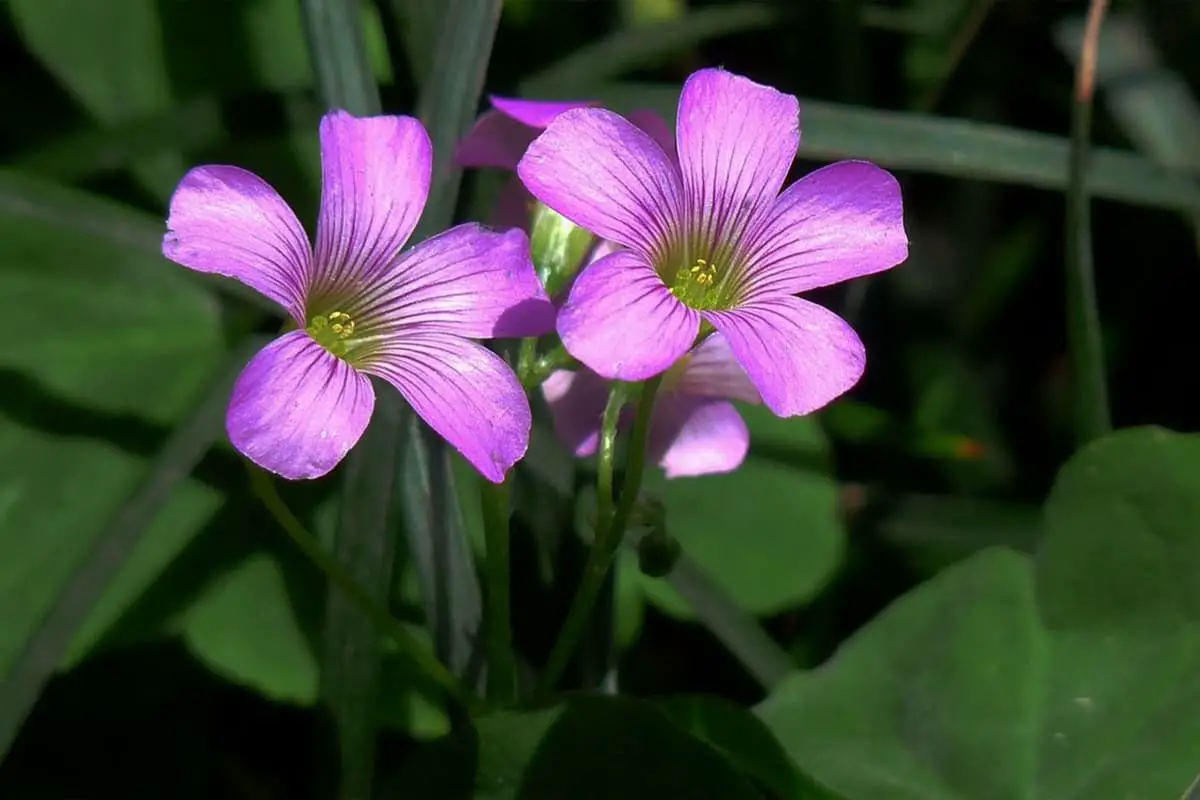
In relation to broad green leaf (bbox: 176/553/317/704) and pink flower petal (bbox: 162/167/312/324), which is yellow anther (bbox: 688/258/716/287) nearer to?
pink flower petal (bbox: 162/167/312/324)

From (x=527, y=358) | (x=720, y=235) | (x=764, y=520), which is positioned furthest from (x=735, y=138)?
(x=764, y=520)

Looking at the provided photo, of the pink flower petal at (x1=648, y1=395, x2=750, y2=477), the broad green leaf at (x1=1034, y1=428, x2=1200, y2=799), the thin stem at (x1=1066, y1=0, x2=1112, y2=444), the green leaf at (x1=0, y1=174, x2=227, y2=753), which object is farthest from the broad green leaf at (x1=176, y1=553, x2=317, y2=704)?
the thin stem at (x1=1066, y1=0, x2=1112, y2=444)

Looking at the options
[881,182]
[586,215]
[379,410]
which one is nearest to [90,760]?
[379,410]

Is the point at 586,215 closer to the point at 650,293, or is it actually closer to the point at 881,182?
the point at 650,293

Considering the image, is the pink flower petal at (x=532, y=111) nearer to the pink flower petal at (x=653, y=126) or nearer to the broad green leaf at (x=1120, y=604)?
the pink flower petal at (x=653, y=126)

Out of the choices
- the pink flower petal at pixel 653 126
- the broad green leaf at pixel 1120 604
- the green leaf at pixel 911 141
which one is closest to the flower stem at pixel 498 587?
the pink flower petal at pixel 653 126
